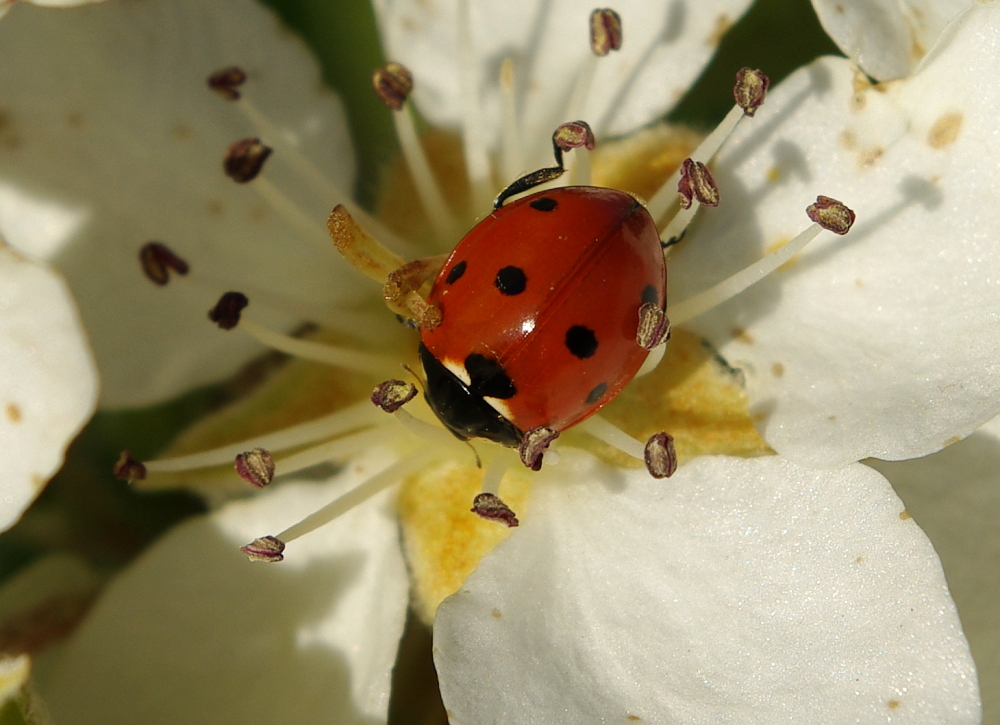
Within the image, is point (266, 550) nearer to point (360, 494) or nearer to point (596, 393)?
point (360, 494)

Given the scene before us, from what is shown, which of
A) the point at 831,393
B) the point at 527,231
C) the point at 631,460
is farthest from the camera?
the point at 631,460

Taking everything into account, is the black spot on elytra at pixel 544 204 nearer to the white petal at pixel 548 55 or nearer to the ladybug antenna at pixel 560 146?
the ladybug antenna at pixel 560 146

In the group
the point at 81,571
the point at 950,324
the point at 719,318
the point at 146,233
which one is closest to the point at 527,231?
the point at 719,318

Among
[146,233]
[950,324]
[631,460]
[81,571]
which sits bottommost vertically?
[81,571]

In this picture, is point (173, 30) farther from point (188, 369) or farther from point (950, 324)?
point (950, 324)

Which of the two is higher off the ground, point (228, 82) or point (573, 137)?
point (573, 137)

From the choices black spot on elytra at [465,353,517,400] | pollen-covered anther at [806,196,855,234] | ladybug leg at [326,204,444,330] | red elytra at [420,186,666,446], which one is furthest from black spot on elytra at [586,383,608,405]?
pollen-covered anther at [806,196,855,234]

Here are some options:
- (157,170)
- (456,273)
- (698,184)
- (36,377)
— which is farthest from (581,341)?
(157,170)

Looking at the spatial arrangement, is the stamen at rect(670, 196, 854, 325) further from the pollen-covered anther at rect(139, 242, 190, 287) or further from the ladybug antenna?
the pollen-covered anther at rect(139, 242, 190, 287)
